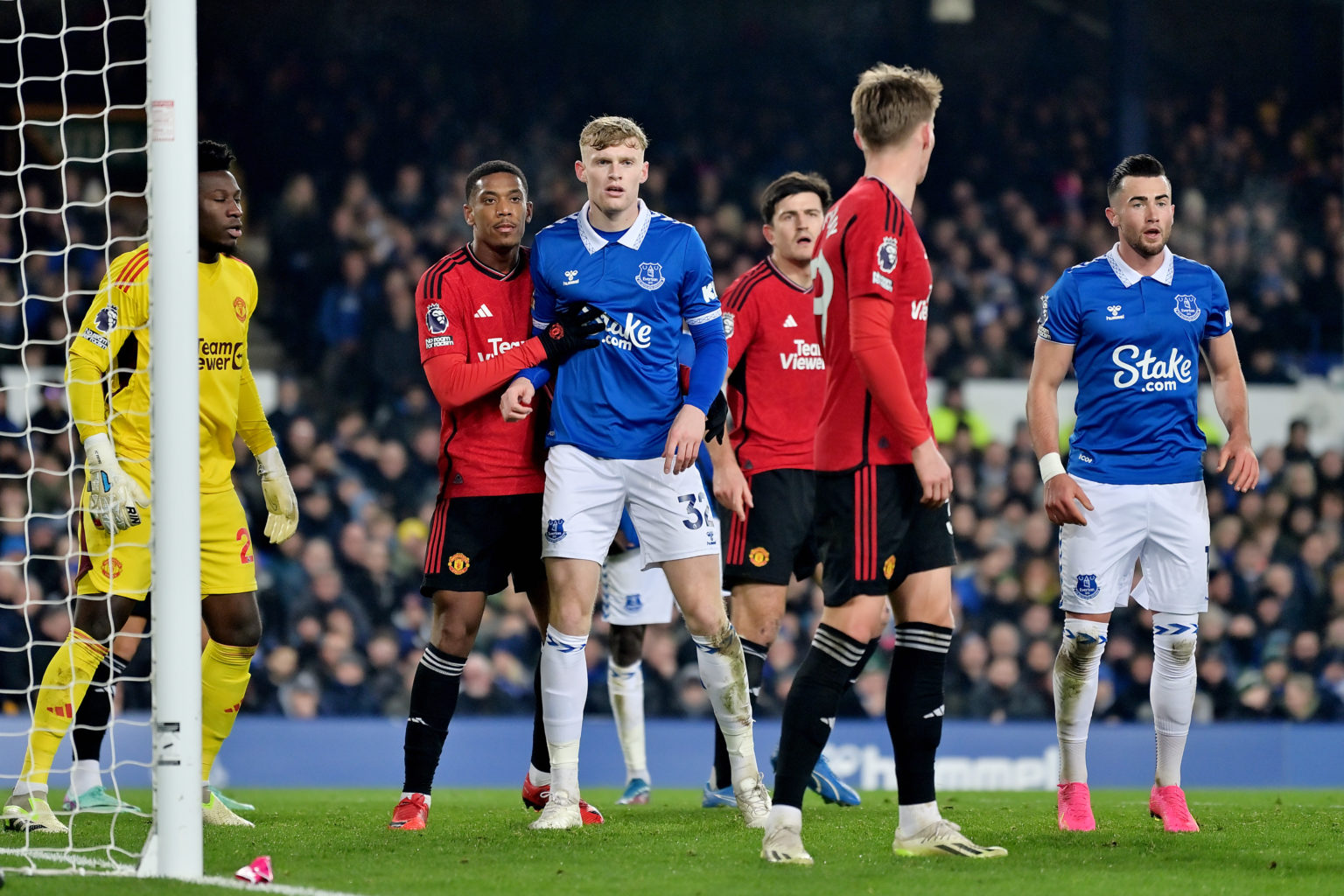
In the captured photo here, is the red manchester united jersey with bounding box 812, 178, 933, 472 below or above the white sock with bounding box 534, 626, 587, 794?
above

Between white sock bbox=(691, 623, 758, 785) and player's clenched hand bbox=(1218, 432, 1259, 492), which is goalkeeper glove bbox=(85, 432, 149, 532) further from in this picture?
player's clenched hand bbox=(1218, 432, 1259, 492)

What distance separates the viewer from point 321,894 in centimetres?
400

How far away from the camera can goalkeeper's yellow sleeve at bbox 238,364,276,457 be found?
6.12 meters

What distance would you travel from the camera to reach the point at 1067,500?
562cm

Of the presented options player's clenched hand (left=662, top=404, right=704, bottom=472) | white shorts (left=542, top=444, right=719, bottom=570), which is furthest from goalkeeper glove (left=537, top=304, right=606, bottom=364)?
player's clenched hand (left=662, top=404, right=704, bottom=472)

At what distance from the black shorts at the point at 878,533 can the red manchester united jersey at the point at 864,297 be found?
2.3 inches

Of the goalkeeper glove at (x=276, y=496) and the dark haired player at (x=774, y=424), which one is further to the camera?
the dark haired player at (x=774, y=424)

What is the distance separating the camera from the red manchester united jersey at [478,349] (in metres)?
5.73

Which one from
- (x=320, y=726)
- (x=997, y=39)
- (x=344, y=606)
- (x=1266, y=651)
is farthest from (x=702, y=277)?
(x=997, y=39)

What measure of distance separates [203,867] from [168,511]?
3.40 feet

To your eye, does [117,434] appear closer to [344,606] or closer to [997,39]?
[344,606]

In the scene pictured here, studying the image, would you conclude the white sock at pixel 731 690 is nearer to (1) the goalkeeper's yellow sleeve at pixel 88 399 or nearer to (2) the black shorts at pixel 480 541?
(2) the black shorts at pixel 480 541

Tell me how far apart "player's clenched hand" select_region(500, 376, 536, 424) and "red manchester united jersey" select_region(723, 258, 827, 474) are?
1.64 metres

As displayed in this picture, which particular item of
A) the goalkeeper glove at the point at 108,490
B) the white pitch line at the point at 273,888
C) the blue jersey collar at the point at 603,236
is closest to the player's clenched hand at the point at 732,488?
the blue jersey collar at the point at 603,236
